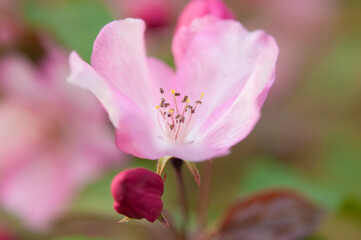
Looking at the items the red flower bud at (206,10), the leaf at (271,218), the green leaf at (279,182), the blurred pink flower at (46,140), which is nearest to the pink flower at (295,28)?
the green leaf at (279,182)

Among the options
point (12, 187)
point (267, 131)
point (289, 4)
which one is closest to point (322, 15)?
point (289, 4)

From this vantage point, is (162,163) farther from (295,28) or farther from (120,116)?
(295,28)

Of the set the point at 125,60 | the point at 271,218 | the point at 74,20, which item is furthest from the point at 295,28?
the point at 125,60

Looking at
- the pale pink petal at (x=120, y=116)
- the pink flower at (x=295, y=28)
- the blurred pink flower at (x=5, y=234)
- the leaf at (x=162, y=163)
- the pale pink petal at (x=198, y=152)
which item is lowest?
the blurred pink flower at (x=5, y=234)

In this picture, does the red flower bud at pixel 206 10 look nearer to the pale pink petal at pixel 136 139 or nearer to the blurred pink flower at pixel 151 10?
the pale pink petal at pixel 136 139

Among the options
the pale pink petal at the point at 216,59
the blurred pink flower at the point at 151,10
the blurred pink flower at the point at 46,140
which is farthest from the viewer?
the blurred pink flower at the point at 151,10

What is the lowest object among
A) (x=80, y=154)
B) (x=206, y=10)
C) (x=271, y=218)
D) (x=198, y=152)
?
(x=80, y=154)

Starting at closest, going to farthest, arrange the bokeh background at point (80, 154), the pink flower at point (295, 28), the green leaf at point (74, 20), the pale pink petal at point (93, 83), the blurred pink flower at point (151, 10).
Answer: the pale pink petal at point (93, 83) < the green leaf at point (74, 20) < the bokeh background at point (80, 154) < the blurred pink flower at point (151, 10) < the pink flower at point (295, 28)

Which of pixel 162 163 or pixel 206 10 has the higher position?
pixel 206 10
